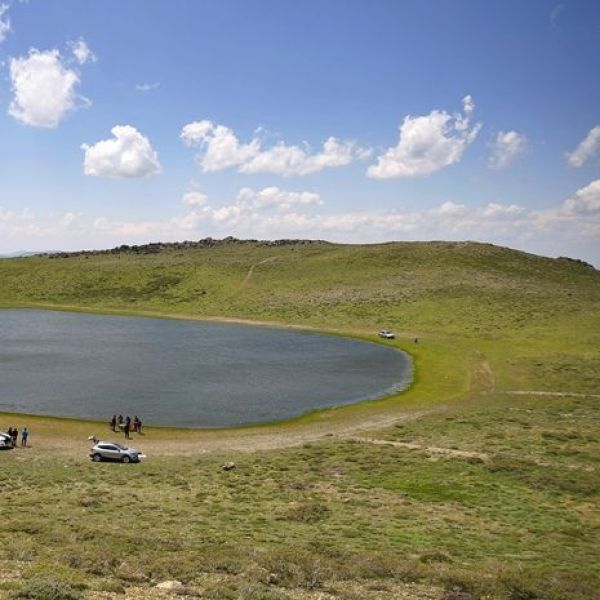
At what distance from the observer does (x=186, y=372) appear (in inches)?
2840

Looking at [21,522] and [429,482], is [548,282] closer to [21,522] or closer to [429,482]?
[429,482]

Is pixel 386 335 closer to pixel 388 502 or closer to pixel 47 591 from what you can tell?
pixel 388 502

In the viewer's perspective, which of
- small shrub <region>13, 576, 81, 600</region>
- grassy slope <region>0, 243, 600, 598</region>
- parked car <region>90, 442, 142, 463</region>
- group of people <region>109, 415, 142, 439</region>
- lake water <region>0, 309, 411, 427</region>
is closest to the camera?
small shrub <region>13, 576, 81, 600</region>

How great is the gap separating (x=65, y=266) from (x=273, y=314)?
3324 inches

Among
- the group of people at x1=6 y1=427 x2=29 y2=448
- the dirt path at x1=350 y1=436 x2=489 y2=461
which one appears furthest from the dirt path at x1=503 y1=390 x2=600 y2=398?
the group of people at x1=6 y1=427 x2=29 y2=448

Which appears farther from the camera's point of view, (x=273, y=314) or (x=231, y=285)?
(x=231, y=285)

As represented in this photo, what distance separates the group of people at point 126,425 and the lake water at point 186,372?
263 centimetres

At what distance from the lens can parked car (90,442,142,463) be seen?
41.6 metres

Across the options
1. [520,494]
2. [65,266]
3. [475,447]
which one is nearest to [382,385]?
[475,447]

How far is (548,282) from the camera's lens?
511 ft

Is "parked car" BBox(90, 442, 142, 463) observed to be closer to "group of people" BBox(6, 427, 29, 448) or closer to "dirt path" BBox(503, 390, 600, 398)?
"group of people" BBox(6, 427, 29, 448)

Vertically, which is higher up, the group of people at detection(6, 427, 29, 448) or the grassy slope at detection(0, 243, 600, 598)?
the grassy slope at detection(0, 243, 600, 598)

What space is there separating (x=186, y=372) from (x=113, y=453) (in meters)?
30.6

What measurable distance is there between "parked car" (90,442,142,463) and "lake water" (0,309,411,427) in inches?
389
